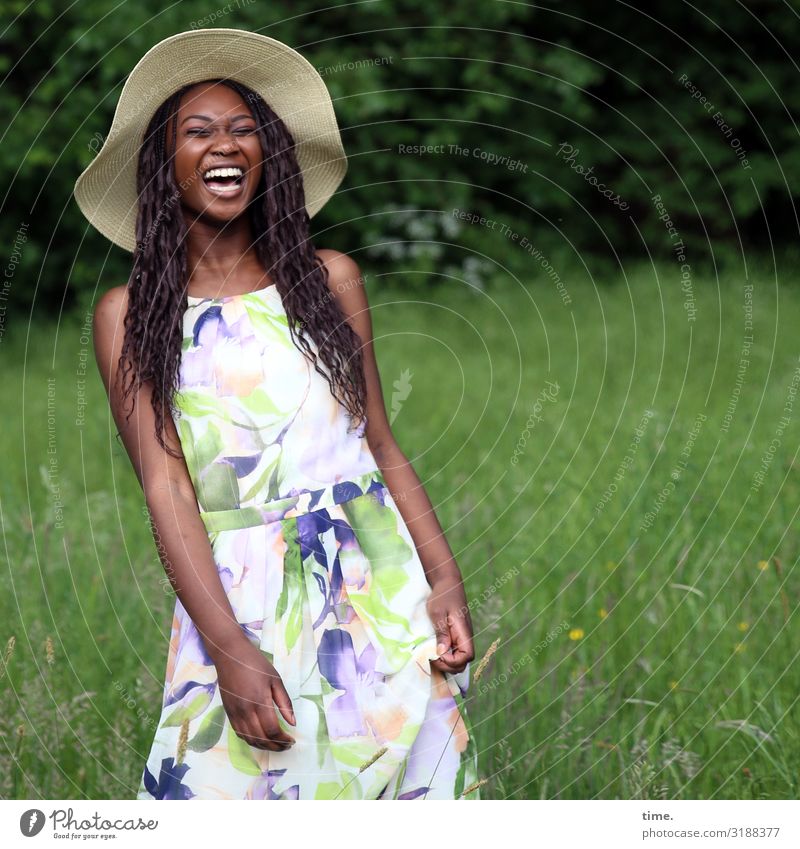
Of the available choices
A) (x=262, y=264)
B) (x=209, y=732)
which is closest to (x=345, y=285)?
(x=262, y=264)

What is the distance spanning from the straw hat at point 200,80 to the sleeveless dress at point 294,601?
270mm

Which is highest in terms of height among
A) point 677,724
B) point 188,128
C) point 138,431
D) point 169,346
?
point 188,128

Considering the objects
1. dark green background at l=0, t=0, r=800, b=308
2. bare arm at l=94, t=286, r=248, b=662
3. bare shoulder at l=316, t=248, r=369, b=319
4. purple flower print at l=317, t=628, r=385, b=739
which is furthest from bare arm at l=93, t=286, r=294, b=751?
dark green background at l=0, t=0, r=800, b=308

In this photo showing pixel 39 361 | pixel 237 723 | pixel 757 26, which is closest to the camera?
pixel 237 723

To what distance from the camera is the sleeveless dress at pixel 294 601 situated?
1.67 metres

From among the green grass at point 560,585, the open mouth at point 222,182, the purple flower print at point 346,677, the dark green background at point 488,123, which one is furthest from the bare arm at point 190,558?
the dark green background at point 488,123

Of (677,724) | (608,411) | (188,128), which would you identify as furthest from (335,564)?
(608,411)

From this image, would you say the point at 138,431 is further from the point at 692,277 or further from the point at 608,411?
the point at 692,277

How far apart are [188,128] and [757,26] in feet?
24.4

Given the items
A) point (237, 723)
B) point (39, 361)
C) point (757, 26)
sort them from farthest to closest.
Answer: point (757, 26), point (39, 361), point (237, 723)

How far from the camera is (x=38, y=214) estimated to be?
27.8 ft

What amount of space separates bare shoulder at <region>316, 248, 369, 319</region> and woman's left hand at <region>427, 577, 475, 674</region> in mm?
447

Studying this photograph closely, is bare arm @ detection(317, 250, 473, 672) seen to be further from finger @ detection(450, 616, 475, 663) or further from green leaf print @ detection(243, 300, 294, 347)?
green leaf print @ detection(243, 300, 294, 347)

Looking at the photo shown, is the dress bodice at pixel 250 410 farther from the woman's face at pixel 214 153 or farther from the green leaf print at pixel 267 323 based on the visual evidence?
the woman's face at pixel 214 153
